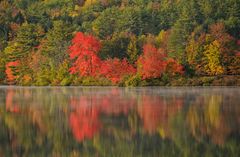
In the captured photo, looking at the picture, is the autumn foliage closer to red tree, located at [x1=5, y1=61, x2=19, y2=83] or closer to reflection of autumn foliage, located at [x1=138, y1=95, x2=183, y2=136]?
red tree, located at [x1=5, y1=61, x2=19, y2=83]

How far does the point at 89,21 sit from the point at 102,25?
12948 millimetres

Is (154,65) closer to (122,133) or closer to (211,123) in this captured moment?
(211,123)

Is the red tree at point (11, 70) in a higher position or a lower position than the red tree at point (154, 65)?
lower

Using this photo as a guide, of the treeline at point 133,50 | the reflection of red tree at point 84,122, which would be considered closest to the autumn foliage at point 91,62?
the treeline at point 133,50

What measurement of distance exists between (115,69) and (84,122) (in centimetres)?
4309

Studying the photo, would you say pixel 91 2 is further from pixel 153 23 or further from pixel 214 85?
pixel 214 85

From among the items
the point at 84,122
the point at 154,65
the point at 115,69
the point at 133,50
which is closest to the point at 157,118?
the point at 84,122

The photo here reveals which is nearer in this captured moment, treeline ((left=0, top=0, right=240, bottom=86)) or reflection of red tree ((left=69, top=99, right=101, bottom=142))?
reflection of red tree ((left=69, top=99, right=101, bottom=142))

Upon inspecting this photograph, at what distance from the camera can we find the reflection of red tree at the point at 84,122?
14867 mm

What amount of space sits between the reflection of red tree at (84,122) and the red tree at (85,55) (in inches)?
1571

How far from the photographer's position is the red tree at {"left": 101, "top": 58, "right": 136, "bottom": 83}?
2388 inches

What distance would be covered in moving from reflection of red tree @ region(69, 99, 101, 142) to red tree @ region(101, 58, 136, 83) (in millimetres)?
36773

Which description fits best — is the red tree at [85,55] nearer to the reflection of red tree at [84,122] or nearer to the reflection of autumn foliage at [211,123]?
the reflection of red tree at [84,122]

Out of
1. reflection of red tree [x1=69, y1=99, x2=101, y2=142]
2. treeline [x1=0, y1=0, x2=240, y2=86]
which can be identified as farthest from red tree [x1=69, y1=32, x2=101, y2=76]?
reflection of red tree [x1=69, y1=99, x2=101, y2=142]
